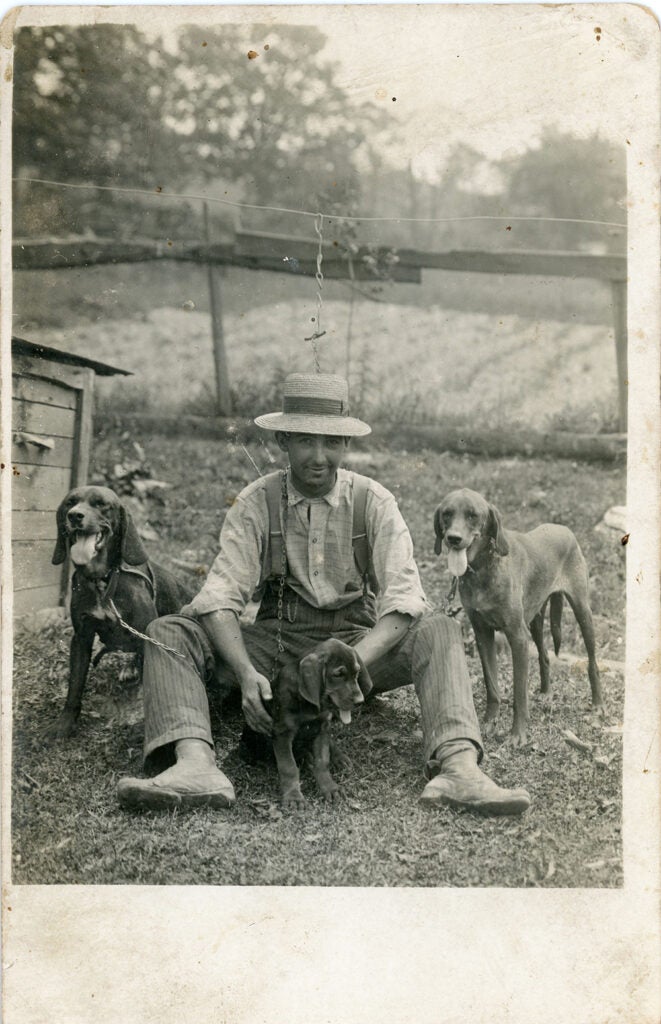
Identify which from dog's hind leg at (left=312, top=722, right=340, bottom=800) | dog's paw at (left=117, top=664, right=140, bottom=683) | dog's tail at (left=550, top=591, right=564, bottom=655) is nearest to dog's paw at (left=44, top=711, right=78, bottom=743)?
dog's paw at (left=117, top=664, right=140, bottom=683)

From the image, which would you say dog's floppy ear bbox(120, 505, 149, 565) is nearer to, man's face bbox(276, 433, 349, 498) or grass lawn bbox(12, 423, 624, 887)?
grass lawn bbox(12, 423, 624, 887)

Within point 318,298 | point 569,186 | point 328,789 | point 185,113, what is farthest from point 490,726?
point 185,113

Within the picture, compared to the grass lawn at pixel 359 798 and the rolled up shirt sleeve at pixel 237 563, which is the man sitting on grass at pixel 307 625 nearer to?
the rolled up shirt sleeve at pixel 237 563

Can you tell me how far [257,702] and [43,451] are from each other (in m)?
1.65

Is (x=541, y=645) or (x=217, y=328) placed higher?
(x=217, y=328)

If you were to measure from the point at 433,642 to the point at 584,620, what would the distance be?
948 mm

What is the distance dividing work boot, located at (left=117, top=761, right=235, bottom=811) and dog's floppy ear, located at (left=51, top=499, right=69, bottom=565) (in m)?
1.09

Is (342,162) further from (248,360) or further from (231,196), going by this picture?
(248,360)

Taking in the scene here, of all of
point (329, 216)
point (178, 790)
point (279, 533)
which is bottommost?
point (178, 790)

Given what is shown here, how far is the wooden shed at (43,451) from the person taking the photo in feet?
12.4

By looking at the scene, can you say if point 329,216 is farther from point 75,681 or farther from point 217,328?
point 75,681

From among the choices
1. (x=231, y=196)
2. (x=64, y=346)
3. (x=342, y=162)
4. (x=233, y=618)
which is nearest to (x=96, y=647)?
(x=233, y=618)

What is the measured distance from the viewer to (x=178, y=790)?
3.20m

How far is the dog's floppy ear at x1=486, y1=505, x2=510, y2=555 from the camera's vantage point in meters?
3.76
